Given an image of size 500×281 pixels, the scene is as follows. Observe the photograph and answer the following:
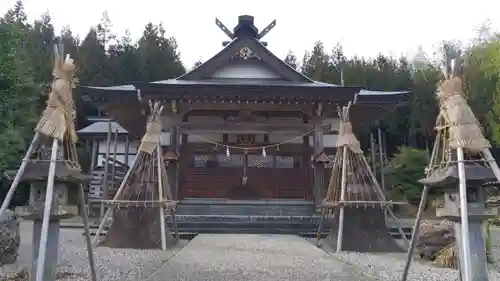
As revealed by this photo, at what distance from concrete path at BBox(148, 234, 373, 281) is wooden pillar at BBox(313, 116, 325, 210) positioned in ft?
12.3

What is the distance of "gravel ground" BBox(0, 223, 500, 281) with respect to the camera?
6628 mm

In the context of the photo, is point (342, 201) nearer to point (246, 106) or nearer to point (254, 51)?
point (246, 106)

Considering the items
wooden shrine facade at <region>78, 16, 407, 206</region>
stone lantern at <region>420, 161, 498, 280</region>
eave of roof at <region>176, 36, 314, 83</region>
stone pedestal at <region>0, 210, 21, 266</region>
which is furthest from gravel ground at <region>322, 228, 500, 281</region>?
eave of roof at <region>176, 36, 314, 83</region>

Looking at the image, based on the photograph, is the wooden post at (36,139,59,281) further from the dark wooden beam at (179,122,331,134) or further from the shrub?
the shrub

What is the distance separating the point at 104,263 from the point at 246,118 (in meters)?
8.65

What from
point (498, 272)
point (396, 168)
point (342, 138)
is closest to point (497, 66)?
point (396, 168)

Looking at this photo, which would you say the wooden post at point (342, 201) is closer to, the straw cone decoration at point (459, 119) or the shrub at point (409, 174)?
the straw cone decoration at point (459, 119)

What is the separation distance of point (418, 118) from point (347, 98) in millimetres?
17260

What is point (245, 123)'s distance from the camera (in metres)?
15.5

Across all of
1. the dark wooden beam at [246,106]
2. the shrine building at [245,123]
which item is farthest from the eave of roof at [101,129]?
the dark wooden beam at [246,106]

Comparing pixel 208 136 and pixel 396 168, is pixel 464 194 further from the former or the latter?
pixel 396 168

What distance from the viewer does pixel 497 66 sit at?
80.1 ft

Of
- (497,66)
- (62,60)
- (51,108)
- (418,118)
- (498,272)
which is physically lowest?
(498,272)

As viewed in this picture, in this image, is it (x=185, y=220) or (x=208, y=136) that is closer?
(x=185, y=220)
